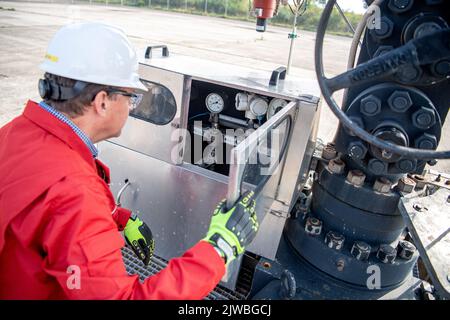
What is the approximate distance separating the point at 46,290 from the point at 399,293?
75.1 inches

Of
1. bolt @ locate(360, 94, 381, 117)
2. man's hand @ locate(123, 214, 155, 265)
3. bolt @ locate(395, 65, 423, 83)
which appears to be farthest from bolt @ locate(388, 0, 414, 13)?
man's hand @ locate(123, 214, 155, 265)

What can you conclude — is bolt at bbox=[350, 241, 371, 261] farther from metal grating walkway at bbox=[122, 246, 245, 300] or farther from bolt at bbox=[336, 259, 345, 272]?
metal grating walkway at bbox=[122, 246, 245, 300]

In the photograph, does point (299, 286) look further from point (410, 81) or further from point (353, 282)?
point (410, 81)

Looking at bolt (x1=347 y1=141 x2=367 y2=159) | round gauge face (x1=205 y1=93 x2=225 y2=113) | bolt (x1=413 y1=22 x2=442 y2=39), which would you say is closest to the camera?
bolt (x1=413 y1=22 x2=442 y2=39)

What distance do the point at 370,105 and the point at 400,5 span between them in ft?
1.38

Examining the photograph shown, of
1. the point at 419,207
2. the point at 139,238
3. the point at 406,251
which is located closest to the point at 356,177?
the point at 419,207

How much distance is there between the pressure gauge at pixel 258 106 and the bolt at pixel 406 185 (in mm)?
890

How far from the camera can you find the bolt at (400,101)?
55.1 inches

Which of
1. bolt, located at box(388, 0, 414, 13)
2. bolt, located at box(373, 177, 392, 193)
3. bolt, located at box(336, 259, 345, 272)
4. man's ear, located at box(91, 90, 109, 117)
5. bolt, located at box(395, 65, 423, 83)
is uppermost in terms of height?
bolt, located at box(388, 0, 414, 13)

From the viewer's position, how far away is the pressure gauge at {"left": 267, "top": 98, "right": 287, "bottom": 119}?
1.93 metres

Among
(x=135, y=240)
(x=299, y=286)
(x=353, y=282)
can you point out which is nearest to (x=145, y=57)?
(x=135, y=240)

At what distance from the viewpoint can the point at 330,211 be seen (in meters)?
1.94

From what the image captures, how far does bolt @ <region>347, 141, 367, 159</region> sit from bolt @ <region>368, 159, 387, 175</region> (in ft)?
0.20

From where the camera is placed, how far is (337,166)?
1863mm
